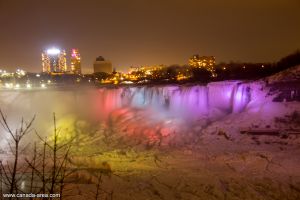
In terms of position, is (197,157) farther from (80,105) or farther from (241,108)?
(80,105)

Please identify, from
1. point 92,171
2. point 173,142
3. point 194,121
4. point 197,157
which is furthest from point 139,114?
point 92,171

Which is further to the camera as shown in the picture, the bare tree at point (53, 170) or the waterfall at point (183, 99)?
the waterfall at point (183, 99)

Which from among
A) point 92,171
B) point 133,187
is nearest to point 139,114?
point 92,171

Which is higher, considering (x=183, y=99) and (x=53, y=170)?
(x=53, y=170)

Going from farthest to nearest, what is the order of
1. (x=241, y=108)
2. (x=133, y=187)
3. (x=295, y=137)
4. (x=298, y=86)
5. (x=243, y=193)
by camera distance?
(x=241, y=108) → (x=298, y=86) → (x=295, y=137) → (x=133, y=187) → (x=243, y=193)

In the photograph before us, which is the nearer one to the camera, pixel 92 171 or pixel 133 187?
pixel 133 187

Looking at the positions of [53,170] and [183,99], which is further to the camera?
[183,99]

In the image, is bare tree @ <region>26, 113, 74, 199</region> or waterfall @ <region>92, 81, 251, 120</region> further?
waterfall @ <region>92, 81, 251, 120</region>

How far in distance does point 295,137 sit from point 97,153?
10207 millimetres

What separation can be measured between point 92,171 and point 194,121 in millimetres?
10841

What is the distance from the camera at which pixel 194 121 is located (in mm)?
25578

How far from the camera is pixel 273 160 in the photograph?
1705 centimetres

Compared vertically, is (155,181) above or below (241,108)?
below

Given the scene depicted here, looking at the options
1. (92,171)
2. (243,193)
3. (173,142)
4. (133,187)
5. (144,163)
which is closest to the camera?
(243,193)
